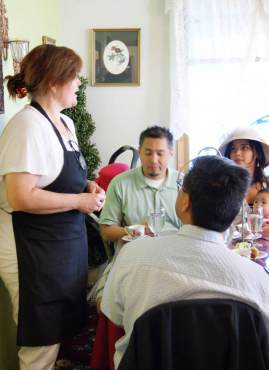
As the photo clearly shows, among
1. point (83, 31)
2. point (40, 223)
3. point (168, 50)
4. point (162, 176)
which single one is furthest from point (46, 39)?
point (40, 223)

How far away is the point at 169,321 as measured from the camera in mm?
944

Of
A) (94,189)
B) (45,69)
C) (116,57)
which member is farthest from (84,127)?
(45,69)

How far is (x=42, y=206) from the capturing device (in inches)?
55.9

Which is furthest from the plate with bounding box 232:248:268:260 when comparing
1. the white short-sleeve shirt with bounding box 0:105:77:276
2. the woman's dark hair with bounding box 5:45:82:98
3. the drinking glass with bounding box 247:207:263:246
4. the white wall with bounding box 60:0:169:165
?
the white wall with bounding box 60:0:169:165

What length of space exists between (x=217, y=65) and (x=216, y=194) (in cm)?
253

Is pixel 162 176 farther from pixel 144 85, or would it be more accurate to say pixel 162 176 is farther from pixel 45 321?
pixel 144 85

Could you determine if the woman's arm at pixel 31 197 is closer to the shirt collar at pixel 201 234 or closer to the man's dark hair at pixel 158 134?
the shirt collar at pixel 201 234

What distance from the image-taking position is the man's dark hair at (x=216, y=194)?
110 centimetres

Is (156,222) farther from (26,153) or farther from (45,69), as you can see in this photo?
(45,69)

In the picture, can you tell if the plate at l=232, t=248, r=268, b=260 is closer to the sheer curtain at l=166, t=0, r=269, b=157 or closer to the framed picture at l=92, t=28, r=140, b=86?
the sheer curtain at l=166, t=0, r=269, b=157

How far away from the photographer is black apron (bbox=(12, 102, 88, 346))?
1.50 meters

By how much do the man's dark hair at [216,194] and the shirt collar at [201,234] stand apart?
1 cm

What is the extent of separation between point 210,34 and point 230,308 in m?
2.85

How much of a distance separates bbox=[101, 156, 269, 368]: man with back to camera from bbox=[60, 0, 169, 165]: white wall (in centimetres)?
242
